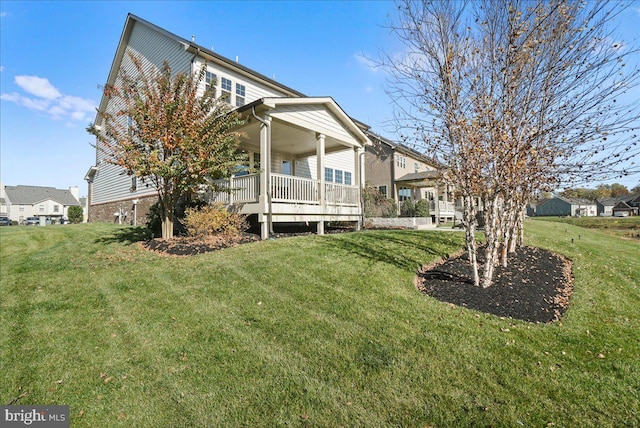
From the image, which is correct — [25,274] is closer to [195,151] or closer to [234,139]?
[195,151]

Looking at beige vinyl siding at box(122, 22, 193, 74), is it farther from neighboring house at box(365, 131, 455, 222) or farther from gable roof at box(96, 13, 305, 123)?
neighboring house at box(365, 131, 455, 222)

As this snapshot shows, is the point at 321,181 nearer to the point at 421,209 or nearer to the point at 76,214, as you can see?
the point at 421,209

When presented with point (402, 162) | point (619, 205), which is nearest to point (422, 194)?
point (402, 162)

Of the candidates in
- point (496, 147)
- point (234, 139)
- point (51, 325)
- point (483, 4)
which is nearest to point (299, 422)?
point (51, 325)

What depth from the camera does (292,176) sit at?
9680mm

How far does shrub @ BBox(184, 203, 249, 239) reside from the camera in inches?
321

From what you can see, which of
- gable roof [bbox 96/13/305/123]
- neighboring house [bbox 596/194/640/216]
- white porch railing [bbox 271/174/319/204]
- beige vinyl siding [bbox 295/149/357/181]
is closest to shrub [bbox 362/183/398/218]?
beige vinyl siding [bbox 295/149/357/181]

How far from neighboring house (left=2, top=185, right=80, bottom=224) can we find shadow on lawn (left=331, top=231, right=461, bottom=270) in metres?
68.2

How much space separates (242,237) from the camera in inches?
339

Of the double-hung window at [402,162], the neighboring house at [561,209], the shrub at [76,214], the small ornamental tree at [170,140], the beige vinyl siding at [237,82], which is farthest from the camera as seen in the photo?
the neighboring house at [561,209]

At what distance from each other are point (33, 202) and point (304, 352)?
76.7 meters

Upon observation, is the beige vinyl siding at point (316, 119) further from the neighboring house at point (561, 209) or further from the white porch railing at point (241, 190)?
the neighboring house at point (561, 209)


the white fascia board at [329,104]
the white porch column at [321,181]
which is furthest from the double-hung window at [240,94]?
the white porch column at [321,181]

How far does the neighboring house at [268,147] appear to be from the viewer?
9.29 metres
